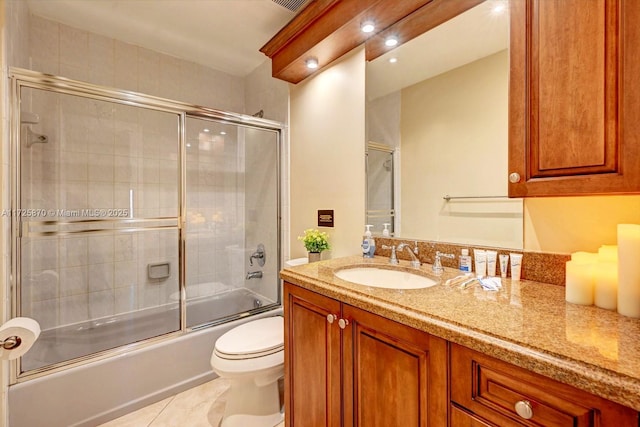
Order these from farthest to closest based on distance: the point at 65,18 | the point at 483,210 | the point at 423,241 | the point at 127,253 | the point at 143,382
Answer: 1. the point at 127,253
2. the point at 65,18
3. the point at 143,382
4. the point at 423,241
5. the point at 483,210

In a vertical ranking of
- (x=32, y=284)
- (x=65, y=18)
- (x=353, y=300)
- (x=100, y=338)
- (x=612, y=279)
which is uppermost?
(x=65, y=18)

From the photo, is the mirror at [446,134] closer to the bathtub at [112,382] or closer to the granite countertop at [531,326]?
the granite countertop at [531,326]

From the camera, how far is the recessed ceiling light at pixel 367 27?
147cm

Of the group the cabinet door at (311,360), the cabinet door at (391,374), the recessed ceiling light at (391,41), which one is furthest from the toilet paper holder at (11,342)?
the recessed ceiling light at (391,41)

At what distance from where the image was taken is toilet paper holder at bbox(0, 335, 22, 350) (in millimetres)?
1145

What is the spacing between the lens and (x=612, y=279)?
78 cm

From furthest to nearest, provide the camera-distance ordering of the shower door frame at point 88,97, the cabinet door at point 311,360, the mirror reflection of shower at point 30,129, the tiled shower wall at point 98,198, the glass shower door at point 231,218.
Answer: the glass shower door at point 231,218 < the tiled shower wall at point 98,198 < the mirror reflection of shower at point 30,129 < the shower door frame at point 88,97 < the cabinet door at point 311,360

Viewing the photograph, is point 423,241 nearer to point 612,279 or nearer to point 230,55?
point 612,279

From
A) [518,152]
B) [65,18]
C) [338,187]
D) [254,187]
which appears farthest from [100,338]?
[518,152]

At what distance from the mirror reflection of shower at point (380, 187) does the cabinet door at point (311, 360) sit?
68 centimetres

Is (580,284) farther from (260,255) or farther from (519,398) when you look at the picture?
(260,255)

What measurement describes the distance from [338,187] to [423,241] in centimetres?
66

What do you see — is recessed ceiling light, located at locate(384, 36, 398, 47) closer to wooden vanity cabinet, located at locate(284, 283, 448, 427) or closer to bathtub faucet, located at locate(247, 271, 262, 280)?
wooden vanity cabinet, located at locate(284, 283, 448, 427)

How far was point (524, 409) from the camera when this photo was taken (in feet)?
2.00
